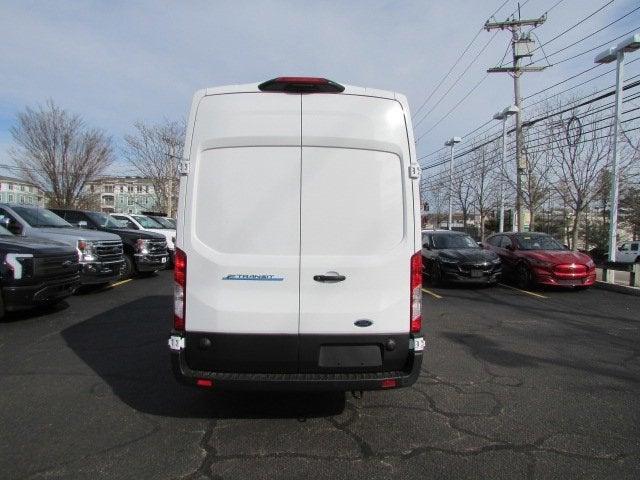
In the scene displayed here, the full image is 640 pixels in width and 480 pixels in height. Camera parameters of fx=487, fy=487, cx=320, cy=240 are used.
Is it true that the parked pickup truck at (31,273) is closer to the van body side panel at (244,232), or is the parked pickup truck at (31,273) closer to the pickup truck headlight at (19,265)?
the pickup truck headlight at (19,265)

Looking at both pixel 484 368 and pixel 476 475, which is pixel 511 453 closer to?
pixel 476 475

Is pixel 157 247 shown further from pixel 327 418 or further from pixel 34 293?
pixel 327 418

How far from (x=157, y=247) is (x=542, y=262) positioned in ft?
33.9

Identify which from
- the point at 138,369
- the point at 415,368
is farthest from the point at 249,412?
the point at 138,369

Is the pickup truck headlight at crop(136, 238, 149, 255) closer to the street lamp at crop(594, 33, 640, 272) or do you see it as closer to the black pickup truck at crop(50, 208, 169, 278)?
the black pickup truck at crop(50, 208, 169, 278)

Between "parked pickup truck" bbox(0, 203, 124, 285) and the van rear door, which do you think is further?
"parked pickup truck" bbox(0, 203, 124, 285)

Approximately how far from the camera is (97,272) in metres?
10.2

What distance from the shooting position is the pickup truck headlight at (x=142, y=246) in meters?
13.3

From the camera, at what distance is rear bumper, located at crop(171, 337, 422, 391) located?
3.49 m

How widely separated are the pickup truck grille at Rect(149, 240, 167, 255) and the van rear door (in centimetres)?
1107

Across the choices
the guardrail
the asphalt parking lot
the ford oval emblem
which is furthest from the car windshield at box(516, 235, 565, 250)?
the ford oval emblem

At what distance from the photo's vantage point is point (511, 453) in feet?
11.3

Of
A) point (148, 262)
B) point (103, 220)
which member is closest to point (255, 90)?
point (148, 262)

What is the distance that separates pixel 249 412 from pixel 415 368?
1477 mm
